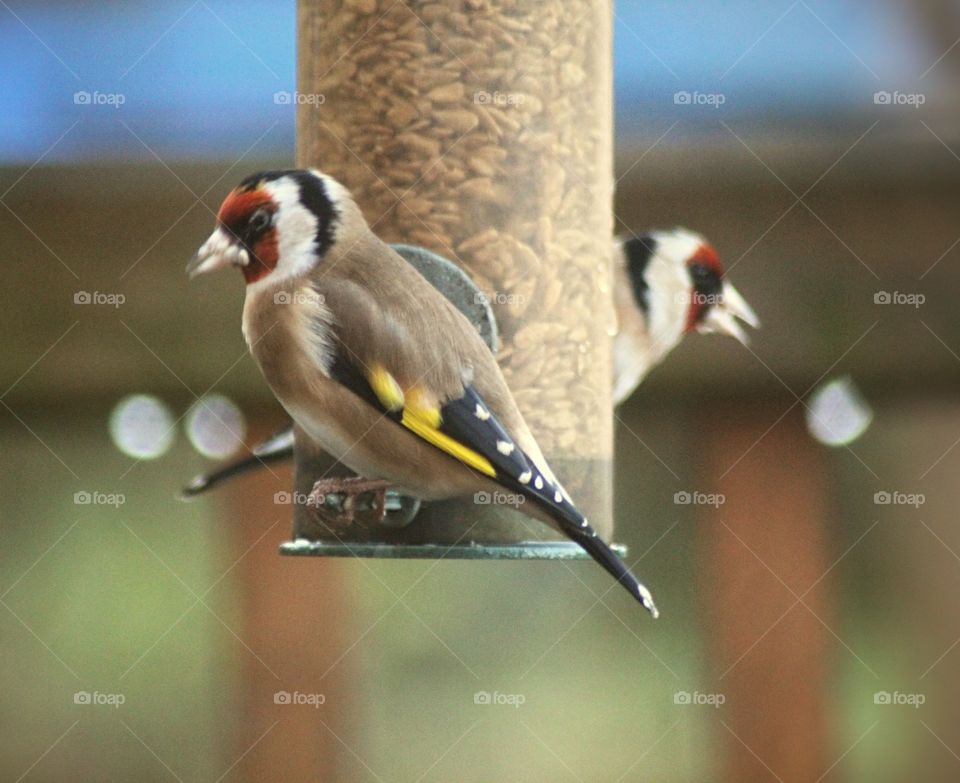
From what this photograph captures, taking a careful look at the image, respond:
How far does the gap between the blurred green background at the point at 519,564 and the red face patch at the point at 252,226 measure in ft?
4.40

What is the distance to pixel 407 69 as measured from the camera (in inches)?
84.6

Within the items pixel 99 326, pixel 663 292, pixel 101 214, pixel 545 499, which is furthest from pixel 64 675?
pixel 545 499

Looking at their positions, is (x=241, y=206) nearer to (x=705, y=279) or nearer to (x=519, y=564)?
(x=705, y=279)

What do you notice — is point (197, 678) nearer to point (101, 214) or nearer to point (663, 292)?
point (101, 214)

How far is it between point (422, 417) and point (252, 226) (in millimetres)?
350

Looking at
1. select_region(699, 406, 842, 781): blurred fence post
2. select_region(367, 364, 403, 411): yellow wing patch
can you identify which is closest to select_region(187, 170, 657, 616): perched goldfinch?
select_region(367, 364, 403, 411): yellow wing patch

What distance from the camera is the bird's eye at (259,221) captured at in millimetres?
2027

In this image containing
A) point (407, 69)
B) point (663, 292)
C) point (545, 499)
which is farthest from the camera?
point (663, 292)

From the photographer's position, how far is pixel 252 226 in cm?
203

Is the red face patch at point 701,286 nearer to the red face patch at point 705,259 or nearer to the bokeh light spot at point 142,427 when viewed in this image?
the red face patch at point 705,259

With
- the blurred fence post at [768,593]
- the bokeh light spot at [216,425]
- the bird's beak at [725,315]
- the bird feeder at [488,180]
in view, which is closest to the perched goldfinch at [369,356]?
the bird feeder at [488,180]

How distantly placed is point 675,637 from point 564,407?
172 cm

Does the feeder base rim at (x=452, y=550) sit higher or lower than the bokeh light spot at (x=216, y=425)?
lower

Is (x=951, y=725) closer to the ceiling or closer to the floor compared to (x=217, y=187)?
closer to the floor
